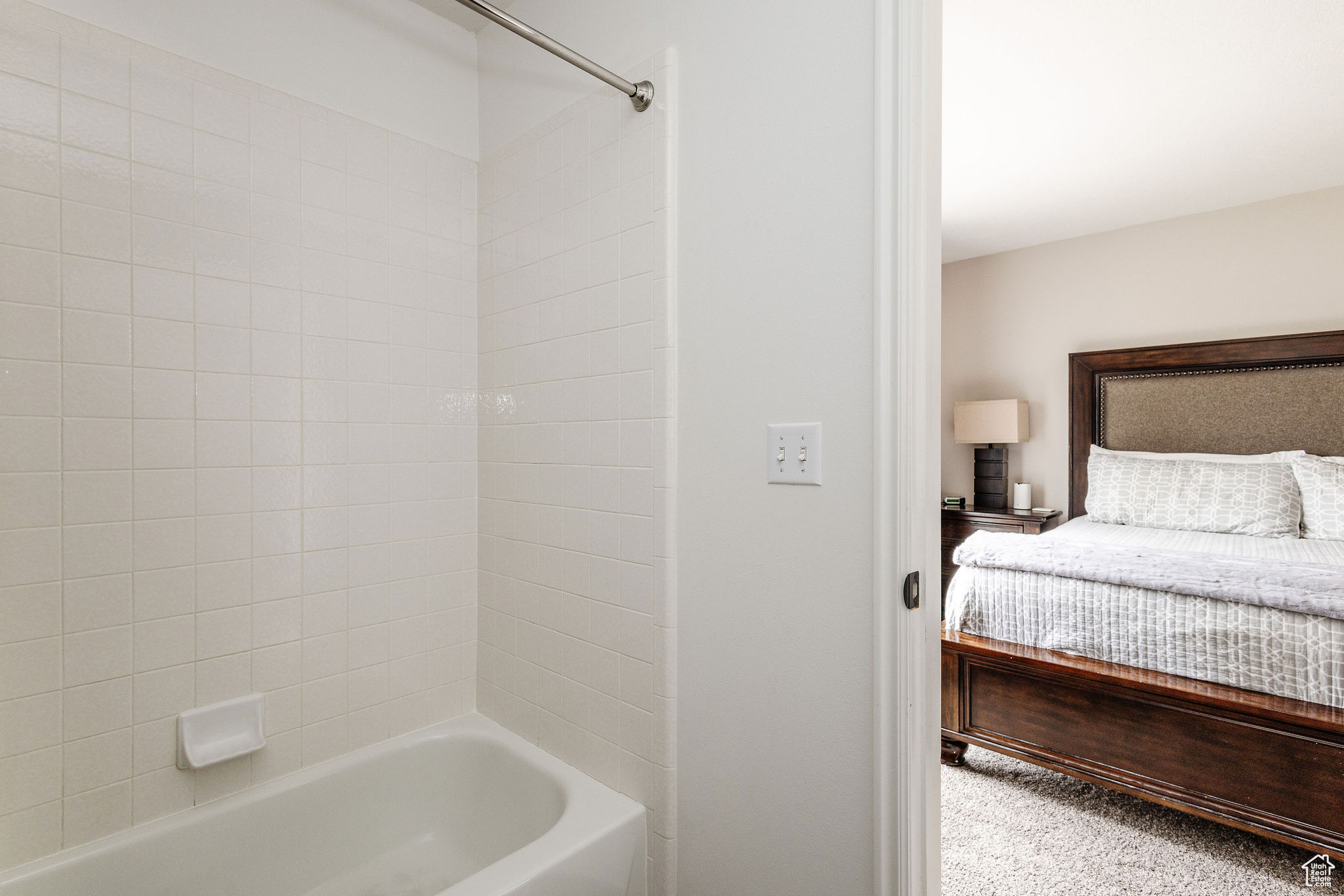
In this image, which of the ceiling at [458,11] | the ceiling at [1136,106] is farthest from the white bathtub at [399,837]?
the ceiling at [1136,106]

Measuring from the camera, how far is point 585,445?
1514 mm

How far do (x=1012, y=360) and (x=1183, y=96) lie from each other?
A: 7.01 feet

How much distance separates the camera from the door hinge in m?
0.99

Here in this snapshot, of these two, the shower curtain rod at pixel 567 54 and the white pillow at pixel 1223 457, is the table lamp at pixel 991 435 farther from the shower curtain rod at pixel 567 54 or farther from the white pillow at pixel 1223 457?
the shower curtain rod at pixel 567 54

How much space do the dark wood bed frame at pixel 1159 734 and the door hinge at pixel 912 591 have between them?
5.26 feet

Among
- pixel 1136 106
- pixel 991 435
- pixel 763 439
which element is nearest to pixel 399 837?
pixel 763 439

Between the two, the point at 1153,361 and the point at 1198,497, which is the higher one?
the point at 1153,361

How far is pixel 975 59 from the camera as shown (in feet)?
7.27

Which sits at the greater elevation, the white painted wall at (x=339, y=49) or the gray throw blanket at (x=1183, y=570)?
the white painted wall at (x=339, y=49)

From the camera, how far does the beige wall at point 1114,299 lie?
3410 mm

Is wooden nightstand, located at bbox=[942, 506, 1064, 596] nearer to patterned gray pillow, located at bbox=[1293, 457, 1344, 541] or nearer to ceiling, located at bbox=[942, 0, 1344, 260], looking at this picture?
patterned gray pillow, located at bbox=[1293, 457, 1344, 541]

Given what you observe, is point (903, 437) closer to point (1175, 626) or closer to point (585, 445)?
point (585, 445)

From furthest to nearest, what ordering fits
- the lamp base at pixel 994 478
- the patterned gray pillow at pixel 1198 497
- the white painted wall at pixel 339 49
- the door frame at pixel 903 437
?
the lamp base at pixel 994 478 → the patterned gray pillow at pixel 1198 497 → the white painted wall at pixel 339 49 → the door frame at pixel 903 437

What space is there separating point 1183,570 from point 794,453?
186 cm
